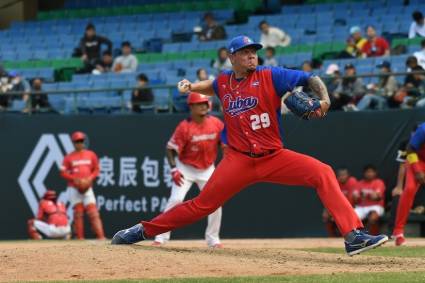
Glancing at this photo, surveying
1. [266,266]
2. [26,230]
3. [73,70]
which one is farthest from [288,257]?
[73,70]

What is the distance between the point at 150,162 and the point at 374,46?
4672mm

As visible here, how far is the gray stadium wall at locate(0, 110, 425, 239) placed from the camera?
17.9 m

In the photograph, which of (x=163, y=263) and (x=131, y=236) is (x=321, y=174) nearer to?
(x=163, y=263)

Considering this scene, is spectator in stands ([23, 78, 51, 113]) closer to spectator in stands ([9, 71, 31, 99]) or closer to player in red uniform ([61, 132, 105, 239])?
spectator in stands ([9, 71, 31, 99])

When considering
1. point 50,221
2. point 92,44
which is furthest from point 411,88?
point 92,44

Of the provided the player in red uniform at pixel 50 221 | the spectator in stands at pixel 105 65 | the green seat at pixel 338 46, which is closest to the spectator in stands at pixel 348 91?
the green seat at pixel 338 46

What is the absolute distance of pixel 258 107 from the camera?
403 inches

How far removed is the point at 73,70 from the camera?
2391cm

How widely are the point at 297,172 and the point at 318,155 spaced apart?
8.14 meters

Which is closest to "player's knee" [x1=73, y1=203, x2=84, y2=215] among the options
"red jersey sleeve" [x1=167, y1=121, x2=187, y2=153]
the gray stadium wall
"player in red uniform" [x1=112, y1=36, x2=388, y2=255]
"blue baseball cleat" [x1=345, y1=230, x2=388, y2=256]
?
the gray stadium wall

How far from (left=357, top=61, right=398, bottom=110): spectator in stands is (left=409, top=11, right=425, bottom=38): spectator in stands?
5.84ft

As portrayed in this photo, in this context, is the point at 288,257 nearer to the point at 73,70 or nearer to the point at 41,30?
the point at 73,70

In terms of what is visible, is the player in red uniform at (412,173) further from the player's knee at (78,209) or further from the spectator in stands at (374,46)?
the player's knee at (78,209)

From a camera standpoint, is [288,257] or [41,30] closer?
[288,257]
